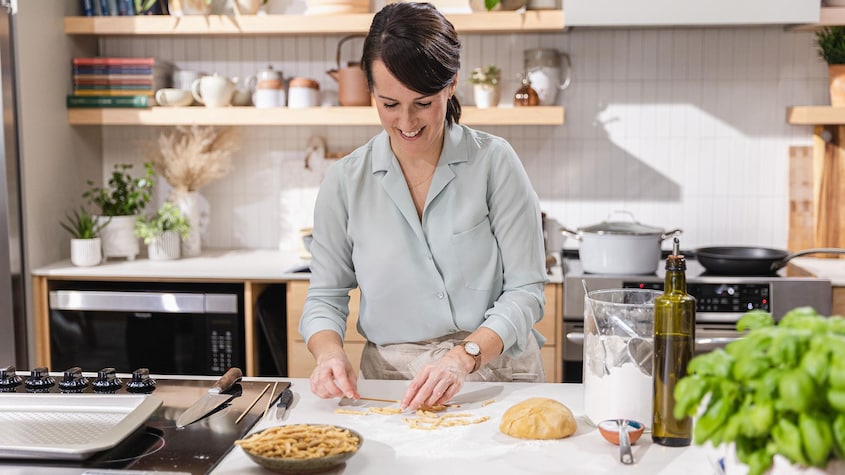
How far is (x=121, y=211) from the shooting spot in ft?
11.7

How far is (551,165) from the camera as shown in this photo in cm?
374

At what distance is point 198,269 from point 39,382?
1.61 meters

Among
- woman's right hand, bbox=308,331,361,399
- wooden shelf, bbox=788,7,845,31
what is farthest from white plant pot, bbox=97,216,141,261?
wooden shelf, bbox=788,7,845,31

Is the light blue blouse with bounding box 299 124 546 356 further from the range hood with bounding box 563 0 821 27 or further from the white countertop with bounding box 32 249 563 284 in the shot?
the range hood with bounding box 563 0 821 27

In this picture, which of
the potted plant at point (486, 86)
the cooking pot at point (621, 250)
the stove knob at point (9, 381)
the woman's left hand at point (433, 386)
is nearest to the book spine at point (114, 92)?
the potted plant at point (486, 86)

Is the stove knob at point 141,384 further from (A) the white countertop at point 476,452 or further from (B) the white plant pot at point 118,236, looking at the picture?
(B) the white plant pot at point 118,236

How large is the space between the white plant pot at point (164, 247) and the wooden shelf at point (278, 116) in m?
0.46

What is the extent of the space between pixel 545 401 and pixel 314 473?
0.43 m

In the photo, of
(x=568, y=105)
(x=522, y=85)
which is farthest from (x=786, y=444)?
(x=568, y=105)

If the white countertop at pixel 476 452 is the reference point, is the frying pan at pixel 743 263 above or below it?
above

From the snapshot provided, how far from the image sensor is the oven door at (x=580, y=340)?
2.95 m

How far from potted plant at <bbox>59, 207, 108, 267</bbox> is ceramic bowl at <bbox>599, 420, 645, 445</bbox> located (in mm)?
2528

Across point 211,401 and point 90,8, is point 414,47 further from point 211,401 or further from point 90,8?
point 90,8

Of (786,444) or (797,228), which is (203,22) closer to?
(797,228)
